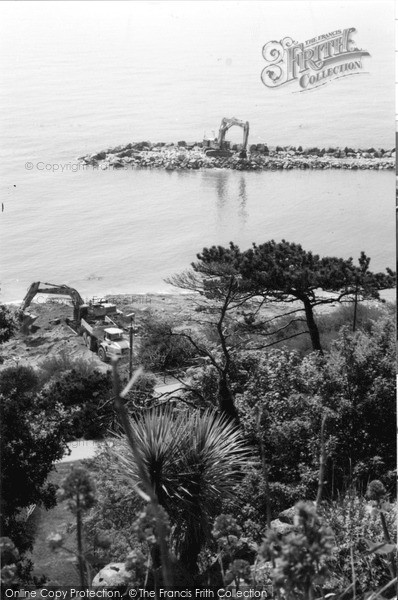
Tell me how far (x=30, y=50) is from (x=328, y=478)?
A: 507 centimetres

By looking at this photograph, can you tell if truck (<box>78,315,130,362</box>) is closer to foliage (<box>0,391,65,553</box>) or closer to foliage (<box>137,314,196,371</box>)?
foliage (<box>137,314,196,371</box>)

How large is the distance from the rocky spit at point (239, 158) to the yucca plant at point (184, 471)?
5917 mm

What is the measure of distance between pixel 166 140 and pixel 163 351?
3.19 m

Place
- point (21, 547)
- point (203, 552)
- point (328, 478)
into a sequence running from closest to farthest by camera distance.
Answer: point (203, 552), point (21, 547), point (328, 478)

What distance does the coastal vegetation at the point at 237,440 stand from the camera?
2809 millimetres

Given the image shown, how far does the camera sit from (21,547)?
611 cm

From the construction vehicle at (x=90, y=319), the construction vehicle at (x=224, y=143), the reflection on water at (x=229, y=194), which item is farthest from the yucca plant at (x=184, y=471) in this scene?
the construction vehicle at (x=224, y=143)

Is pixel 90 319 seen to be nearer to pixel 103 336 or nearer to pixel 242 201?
pixel 103 336

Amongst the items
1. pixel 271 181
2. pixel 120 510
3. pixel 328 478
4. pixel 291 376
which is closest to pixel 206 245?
pixel 271 181

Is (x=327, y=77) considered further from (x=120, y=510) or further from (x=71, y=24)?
(x=120, y=510)

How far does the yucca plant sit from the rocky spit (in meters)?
5.92

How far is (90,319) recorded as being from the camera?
10180 mm

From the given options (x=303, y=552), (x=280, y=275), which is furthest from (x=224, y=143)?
(x=303, y=552)

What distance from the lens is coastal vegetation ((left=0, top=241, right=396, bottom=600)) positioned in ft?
9.21
